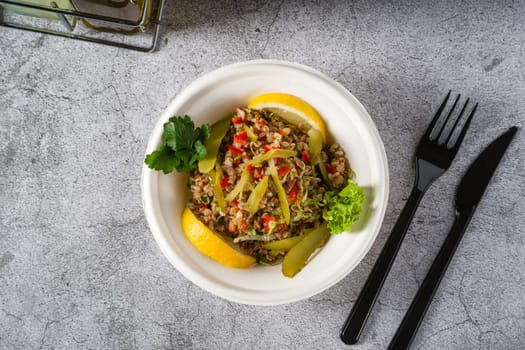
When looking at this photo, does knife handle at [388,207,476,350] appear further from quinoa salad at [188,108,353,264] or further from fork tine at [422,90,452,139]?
quinoa salad at [188,108,353,264]

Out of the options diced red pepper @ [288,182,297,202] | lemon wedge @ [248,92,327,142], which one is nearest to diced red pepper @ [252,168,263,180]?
diced red pepper @ [288,182,297,202]

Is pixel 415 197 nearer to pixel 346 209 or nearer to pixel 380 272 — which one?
pixel 380 272

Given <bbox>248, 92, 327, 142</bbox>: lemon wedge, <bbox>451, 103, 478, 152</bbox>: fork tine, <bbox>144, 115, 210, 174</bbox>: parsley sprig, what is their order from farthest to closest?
<bbox>451, 103, 478, 152</bbox>: fork tine < <bbox>248, 92, 327, 142</bbox>: lemon wedge < <bbox>144, 115, 210, 174</bbox>: parsley sprig

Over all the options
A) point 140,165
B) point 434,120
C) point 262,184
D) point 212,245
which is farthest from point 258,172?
point 434,120

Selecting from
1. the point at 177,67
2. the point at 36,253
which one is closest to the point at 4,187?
→ the point at 36,253

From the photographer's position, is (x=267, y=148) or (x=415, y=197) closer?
(x=267, y=148)

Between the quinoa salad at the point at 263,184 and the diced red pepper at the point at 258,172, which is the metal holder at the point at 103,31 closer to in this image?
the quinoa salad at the point at 263,184

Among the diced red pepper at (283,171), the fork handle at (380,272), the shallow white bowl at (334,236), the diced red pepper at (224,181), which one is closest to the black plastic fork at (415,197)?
the fork handle at (380,272)
